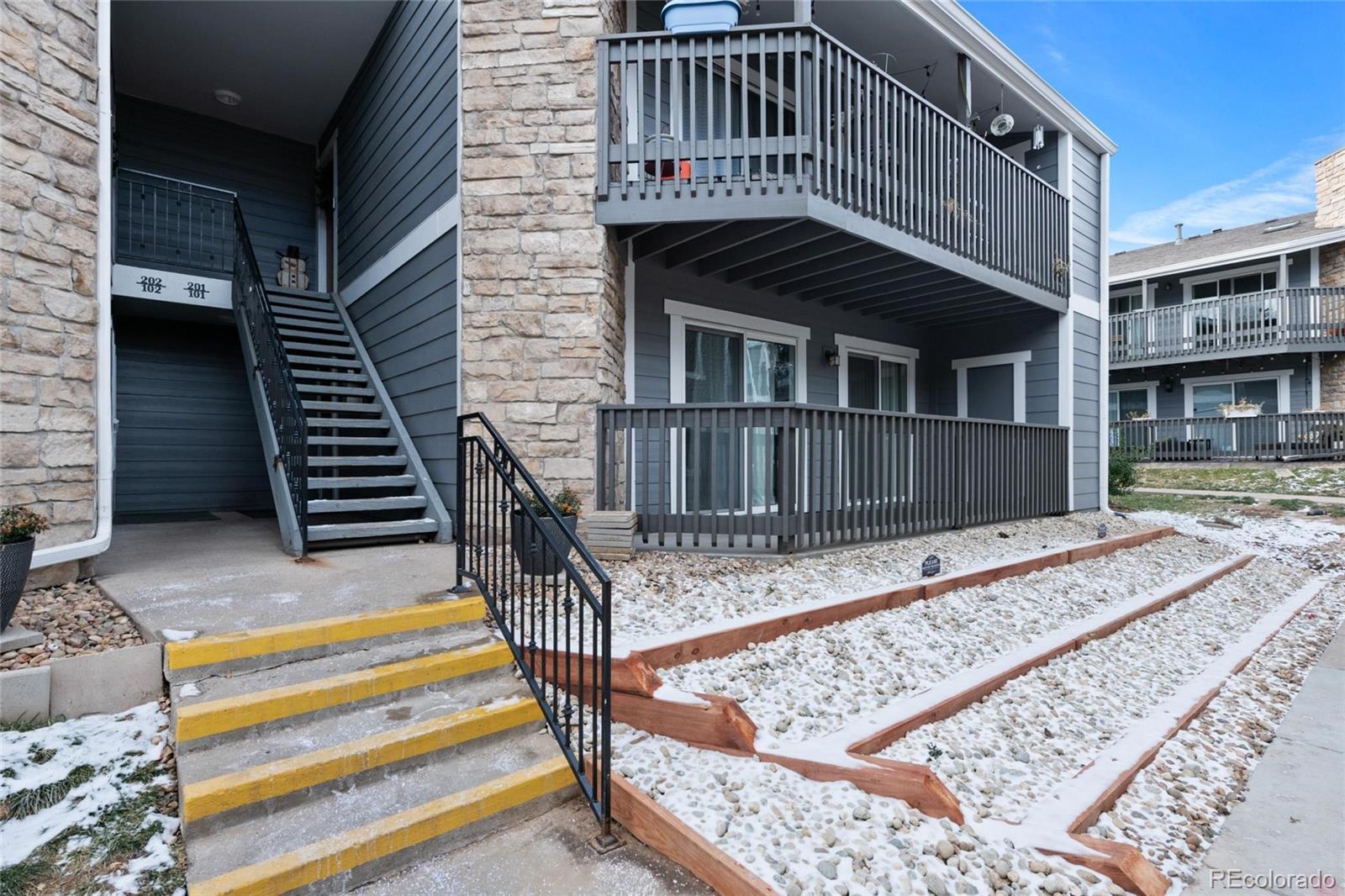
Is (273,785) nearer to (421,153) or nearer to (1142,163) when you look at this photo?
(421,153)

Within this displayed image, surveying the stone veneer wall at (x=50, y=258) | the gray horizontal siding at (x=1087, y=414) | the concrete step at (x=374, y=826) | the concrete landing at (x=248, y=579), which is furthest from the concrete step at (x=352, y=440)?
the gray horizontal siding at (x=1087, y=414)

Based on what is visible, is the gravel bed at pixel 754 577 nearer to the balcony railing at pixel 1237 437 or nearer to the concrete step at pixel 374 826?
the concrete step at pixel 374 826

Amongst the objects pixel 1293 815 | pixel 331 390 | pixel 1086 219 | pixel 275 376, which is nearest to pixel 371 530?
pixel 275 376

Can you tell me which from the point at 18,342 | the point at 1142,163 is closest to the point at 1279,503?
the point at 18,342

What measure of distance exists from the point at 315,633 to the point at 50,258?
101 inches

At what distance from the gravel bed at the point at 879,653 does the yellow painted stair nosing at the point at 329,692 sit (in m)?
0.83

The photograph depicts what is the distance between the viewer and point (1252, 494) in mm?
10648

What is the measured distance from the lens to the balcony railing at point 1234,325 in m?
13.4

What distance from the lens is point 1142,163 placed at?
1973cm

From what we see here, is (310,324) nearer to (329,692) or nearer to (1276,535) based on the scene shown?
(329,692)

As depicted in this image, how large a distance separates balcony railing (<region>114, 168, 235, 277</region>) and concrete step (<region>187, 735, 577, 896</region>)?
6.77 m

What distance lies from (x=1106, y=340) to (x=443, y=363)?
8.44m

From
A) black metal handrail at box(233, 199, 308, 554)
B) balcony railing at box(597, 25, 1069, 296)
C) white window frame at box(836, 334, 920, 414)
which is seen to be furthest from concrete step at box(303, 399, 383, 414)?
white window frame at box(836, 334, 920, 414)

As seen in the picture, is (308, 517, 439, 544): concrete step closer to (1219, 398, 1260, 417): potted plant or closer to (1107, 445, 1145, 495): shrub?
(1107, 445, 1145, 495): shrub
